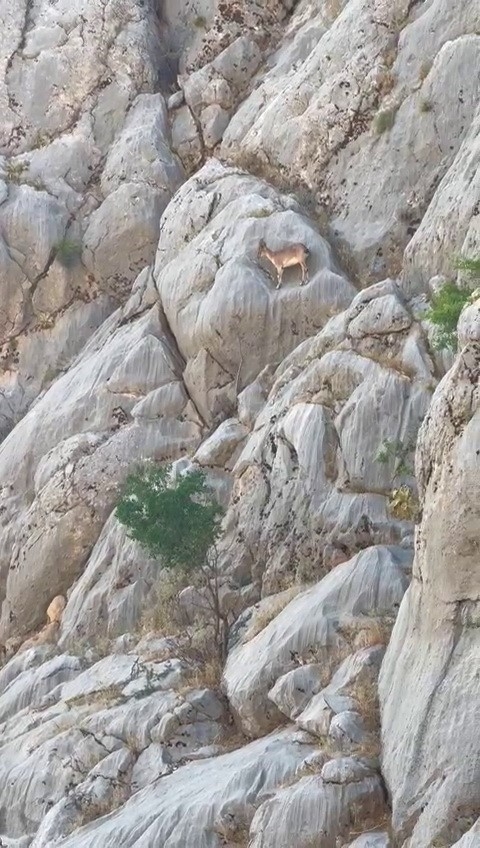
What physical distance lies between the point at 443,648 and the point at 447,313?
8367 mm

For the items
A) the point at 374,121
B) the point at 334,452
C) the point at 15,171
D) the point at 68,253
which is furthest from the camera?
the point at 15,171

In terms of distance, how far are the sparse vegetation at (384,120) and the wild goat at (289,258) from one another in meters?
4.19

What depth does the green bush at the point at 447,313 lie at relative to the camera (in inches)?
787

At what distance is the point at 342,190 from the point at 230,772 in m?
17.9

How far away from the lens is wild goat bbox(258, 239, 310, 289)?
2705 cm

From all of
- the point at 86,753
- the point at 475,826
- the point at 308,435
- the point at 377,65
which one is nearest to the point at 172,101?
the point at 377,65

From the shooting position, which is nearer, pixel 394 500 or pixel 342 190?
pixel 394 500

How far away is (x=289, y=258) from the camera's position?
27.2m

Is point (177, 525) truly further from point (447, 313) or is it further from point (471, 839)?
point (471, 839)

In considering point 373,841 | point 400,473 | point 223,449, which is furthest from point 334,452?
point 373,841

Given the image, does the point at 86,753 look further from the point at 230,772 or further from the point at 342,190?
the point at 342,190

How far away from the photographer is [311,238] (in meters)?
27.8

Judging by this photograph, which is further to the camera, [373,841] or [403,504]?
[403,504]

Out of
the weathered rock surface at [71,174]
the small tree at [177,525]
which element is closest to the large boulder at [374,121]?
the weathered rock surface at [71,174]
